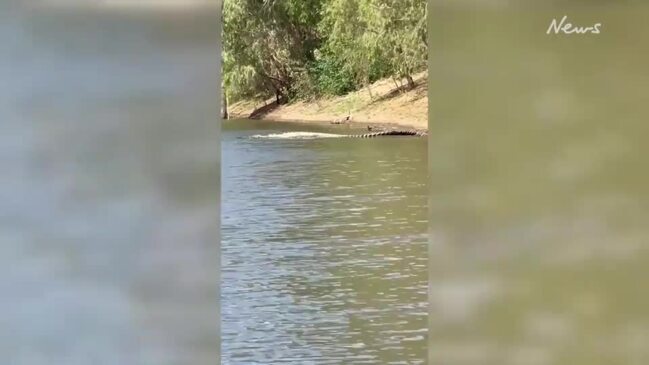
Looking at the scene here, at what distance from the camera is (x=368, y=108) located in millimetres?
18734

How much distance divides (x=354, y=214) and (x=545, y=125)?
16.6 ft

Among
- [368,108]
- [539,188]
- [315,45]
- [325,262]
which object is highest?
[315,45]

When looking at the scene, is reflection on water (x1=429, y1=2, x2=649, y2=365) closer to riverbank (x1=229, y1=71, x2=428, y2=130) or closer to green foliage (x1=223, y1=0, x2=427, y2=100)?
riverbank (x1=229, y1=71, x2=428, y2=130)

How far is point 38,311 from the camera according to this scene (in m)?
2.17

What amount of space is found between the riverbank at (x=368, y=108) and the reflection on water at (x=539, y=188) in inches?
511

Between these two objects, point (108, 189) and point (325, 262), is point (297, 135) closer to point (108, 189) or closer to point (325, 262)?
point (325, 262)

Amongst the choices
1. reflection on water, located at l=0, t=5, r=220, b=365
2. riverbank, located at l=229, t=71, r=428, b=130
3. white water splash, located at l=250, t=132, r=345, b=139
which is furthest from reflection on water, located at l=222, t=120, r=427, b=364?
riverbank, located at l=229, t=71, r=428, b=130

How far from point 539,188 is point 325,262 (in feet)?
11.4

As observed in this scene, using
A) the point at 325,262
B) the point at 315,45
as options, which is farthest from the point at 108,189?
the point at 315,45

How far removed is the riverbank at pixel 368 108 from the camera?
56.3 feet

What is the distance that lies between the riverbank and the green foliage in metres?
0.27

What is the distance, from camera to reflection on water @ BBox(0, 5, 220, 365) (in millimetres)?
2127

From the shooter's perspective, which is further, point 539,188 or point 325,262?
point 325,262

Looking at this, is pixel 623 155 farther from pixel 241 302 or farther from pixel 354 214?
pixel 354 214
